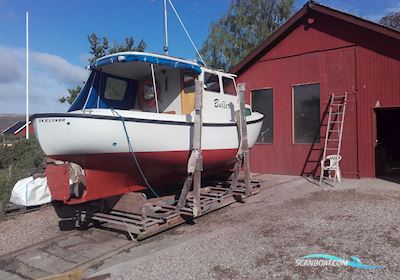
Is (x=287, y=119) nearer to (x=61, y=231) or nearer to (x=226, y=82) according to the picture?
(x=226, y=82)

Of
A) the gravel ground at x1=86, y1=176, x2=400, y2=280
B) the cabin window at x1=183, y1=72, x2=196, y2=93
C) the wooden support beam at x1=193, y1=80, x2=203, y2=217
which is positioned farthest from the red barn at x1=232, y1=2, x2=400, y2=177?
the wooden support beam at x1=193, y1=80, x2=203, y2=217

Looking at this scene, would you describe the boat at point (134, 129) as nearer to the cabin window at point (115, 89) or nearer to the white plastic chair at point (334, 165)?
the cabin window at point (115, 89)

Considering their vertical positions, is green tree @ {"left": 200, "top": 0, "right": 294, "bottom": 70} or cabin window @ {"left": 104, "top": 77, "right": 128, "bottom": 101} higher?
green tree @ {"left": 200, "top": 0, "right": 294, "bottom": 70}

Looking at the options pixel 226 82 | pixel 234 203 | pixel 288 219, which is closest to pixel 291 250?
pixel 288 219

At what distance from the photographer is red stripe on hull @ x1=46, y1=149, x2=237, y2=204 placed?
22.1 ft

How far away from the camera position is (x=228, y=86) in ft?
31.8

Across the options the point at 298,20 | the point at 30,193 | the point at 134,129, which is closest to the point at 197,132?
the point at 134,129

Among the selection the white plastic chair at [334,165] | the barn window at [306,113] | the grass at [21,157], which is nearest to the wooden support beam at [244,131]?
the white plastic chair at [334,165]

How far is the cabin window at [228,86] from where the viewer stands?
952 centimetres

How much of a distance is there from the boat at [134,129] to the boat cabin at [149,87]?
22 mm

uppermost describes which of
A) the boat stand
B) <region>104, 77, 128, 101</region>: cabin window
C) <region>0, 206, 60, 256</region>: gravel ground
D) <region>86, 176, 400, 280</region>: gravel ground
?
<region>104, 77, 128, 101</region>: cabin window

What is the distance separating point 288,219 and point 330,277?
2.78 meters

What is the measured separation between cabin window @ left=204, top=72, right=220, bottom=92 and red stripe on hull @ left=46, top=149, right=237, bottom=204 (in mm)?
1569

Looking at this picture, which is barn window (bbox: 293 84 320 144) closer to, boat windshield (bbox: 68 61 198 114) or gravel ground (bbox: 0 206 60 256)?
boat windshield (bbox: 68 61 198 114)
